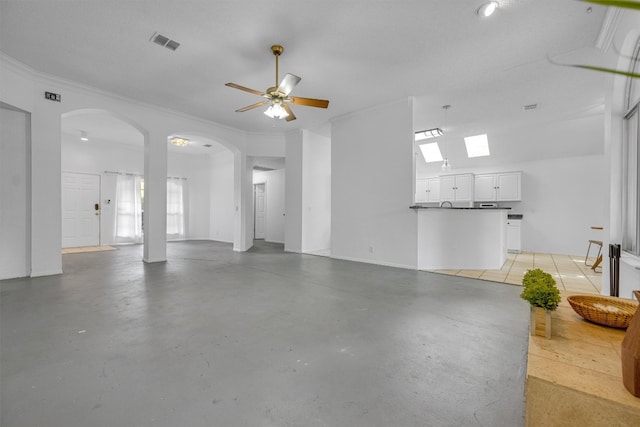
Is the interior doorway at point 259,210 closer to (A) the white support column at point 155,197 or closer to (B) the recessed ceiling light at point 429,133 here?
(A) the white support column at point 155,197

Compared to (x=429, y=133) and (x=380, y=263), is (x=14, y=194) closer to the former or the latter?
(x=380, y=263)

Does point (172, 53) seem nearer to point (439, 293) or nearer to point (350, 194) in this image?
point (350, 194)

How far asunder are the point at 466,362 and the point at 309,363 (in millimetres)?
1104

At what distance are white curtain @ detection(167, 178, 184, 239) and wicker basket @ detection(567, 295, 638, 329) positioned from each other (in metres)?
9.59

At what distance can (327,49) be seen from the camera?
3.56 meters

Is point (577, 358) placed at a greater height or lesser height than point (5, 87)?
lesser

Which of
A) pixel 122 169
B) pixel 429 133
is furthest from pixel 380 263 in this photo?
pixel 122 169

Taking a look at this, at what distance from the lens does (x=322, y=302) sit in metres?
→ 3.27

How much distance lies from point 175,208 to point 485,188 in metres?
8.93

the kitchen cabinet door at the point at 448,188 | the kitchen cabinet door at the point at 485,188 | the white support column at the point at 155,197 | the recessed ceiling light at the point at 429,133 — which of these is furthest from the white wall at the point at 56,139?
the kitchen cabinet door at the point at 485,188

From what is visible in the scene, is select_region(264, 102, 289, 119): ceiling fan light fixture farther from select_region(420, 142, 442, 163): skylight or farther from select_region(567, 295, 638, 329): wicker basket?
select_region(420, 142, 442, 163): skylight

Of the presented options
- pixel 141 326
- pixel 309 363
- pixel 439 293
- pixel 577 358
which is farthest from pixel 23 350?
pixel 439 293

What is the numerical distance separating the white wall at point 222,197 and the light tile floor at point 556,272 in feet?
21.2

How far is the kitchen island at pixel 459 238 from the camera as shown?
16.3 ft
